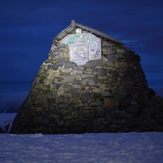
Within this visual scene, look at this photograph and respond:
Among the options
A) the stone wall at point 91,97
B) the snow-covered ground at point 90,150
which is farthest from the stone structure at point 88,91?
the snow-covered ground at point 90,150

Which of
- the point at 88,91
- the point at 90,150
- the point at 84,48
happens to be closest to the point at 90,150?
the point at 90,150

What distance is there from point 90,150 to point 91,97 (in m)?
4.08

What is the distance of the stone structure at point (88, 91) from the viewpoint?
1090 cm

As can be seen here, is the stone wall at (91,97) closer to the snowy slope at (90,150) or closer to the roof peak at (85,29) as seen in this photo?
the roof peak at (85,29)

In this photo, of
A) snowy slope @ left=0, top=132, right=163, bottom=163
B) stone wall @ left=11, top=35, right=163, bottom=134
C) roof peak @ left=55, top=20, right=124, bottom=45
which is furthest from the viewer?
roof peak @ left=55, top=20, right=124, bottom=45

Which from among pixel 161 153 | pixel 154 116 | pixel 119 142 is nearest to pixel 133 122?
pixel 154 116

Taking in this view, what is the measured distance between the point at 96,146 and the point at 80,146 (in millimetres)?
388

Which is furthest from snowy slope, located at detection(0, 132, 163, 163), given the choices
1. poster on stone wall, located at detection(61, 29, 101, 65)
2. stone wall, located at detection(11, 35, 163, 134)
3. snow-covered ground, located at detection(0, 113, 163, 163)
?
poster on stone wall, located at detection(61, 29, 101, 65)

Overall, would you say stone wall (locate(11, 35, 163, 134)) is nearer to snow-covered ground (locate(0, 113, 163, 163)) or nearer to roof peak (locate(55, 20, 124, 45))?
roof peak (locate(55, 20, 124, 45))

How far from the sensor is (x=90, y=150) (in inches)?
281

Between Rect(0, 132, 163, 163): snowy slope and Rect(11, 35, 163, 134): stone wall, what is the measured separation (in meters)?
1.37

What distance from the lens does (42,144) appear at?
8.23 metres

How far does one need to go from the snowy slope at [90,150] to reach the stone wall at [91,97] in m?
1.37

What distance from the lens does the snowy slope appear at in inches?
240
